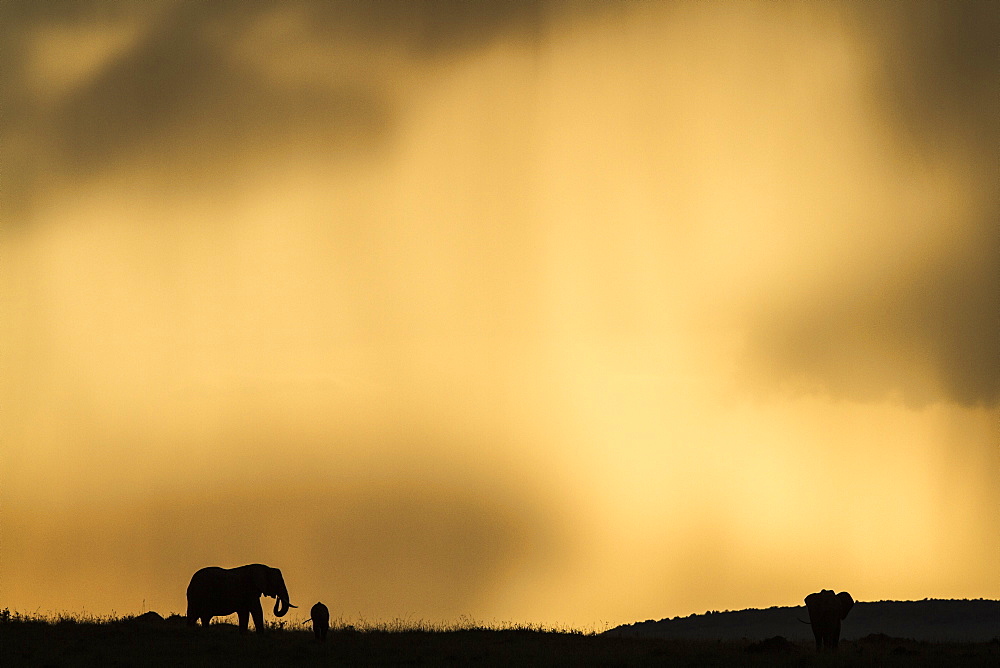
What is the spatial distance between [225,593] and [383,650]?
908 centimetres

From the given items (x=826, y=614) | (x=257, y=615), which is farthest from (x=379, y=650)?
(x=826, y=614)

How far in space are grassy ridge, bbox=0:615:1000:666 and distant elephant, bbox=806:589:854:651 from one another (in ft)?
2.44

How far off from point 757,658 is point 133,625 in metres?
18.7

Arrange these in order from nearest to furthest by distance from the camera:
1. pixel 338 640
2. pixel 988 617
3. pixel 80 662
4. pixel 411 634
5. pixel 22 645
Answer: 1. pixel 80 662
2. pixel 22 645
3. pixel 338 640
4. pixel 411 634
5. pixel 988 617

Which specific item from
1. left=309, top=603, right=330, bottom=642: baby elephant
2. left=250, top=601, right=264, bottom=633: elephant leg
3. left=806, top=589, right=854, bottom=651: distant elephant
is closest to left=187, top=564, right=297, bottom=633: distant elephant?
left=250, top=601, right=264, bottom=633: elephant leg

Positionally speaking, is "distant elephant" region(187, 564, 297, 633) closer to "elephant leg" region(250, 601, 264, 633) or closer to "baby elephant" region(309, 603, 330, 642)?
"elephant leg" region(250, 601, 264, 633)

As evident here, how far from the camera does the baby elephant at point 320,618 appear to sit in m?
37.6

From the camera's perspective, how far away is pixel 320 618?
37.8 metres

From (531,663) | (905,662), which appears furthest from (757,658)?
(531,663)

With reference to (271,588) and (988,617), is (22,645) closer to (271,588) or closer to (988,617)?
(271,588)

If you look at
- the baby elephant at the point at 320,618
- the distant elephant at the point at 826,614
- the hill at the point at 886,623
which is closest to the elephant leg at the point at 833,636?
the distant elephant at the point at 826,614

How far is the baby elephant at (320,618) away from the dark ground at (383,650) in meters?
0.59

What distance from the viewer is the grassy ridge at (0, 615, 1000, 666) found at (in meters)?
31.3

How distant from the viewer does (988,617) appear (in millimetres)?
140000
